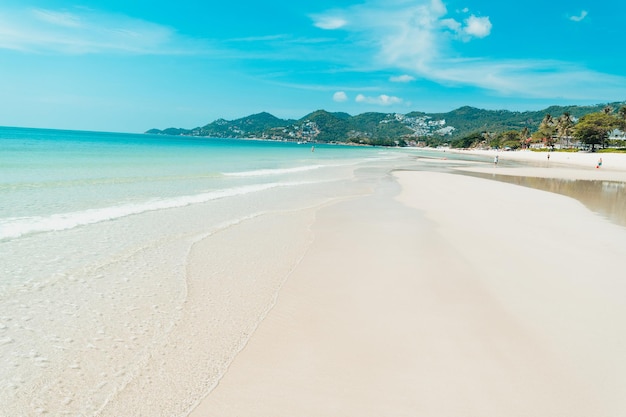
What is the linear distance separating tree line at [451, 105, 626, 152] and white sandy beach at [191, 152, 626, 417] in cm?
9481

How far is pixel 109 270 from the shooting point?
6.81 meters

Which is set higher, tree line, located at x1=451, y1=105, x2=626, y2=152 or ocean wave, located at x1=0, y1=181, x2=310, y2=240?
tree line, located at x1=451, y1=105, x2=626, y2=152

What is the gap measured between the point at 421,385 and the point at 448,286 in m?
3.07

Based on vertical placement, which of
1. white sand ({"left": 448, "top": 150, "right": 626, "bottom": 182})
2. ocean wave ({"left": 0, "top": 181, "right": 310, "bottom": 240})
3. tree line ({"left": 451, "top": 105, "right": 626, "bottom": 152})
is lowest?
ocean wave ({"left": 0, "top": 181, "right": 310, "bottom": 240})

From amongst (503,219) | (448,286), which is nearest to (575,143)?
(503,219)

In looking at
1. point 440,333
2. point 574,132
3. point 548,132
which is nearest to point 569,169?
point 440,333

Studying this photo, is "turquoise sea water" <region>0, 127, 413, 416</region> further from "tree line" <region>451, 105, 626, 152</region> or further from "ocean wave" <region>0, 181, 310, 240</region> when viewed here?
"tree line" <region>451, 105, 626, 152</region>

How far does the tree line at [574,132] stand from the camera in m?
82.9

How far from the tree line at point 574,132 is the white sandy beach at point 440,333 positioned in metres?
94.8

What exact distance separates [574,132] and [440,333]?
4155 inches

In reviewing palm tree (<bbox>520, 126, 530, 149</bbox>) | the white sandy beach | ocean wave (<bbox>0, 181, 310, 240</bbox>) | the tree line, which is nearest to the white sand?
the tree line

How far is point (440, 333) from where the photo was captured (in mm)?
4840

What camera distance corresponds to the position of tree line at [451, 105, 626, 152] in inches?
3265

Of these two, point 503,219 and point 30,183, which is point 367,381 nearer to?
point 503,219
